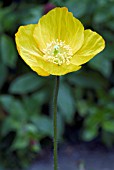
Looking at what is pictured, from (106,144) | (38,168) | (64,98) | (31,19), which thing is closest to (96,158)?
(106,144)

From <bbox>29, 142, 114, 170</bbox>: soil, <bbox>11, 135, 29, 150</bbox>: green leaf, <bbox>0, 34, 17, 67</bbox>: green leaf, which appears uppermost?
<bbox>0, 34, 17, 67</bbox>: green leaf

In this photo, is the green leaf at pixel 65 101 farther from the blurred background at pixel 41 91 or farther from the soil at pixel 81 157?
the soil at pixel 81 157

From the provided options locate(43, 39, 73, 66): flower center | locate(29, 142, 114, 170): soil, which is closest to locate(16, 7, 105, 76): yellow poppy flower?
locate(43, 39, 73, 66): flower center

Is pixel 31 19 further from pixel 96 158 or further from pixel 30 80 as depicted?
pixel 96 158

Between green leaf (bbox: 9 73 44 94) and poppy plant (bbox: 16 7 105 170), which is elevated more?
poppy plant (bbox: 16 7 105 170)

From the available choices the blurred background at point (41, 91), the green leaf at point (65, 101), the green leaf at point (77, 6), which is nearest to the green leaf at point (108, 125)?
the blurred background at point (41, 91)

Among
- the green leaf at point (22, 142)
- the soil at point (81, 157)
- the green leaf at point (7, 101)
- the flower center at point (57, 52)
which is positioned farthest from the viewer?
the soil at point (81, 157)

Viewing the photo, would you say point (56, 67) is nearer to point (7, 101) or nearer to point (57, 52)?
point (57, 52)

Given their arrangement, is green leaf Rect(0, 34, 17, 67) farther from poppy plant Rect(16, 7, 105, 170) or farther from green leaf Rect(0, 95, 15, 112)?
poppy plant Rect(16, 7, 105, 170)
